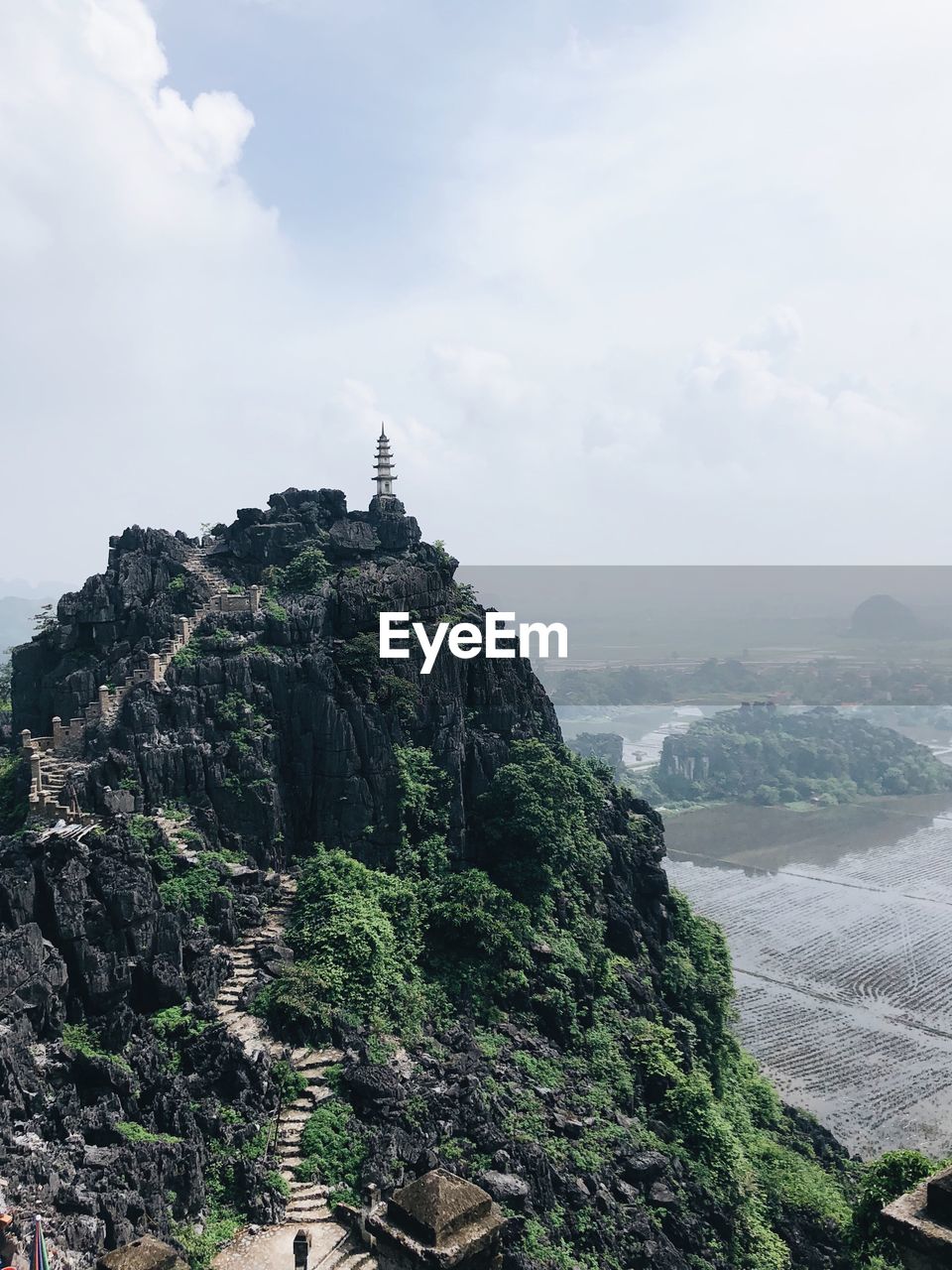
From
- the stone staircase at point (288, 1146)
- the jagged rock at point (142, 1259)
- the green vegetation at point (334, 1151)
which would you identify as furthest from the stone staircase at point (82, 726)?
the jagged rock at point (142, 1259)

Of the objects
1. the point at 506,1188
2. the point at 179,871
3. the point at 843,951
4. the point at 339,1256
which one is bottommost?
the point at 843,951

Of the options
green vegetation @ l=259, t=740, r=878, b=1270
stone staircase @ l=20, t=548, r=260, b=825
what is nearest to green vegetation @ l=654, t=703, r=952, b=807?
green vegetation @ l=259, t=740, r=878, b=1270

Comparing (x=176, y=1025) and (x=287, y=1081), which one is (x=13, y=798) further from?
(x=287, y=1081)

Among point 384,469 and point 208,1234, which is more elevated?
point 384,469

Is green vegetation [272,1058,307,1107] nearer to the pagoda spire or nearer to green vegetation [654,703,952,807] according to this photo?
the pagoda spire

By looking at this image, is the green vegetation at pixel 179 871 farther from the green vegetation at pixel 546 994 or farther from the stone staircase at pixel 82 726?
the green vegetation at pixel 546 994

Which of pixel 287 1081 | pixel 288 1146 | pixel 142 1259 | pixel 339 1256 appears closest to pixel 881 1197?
pixel 339 1256
